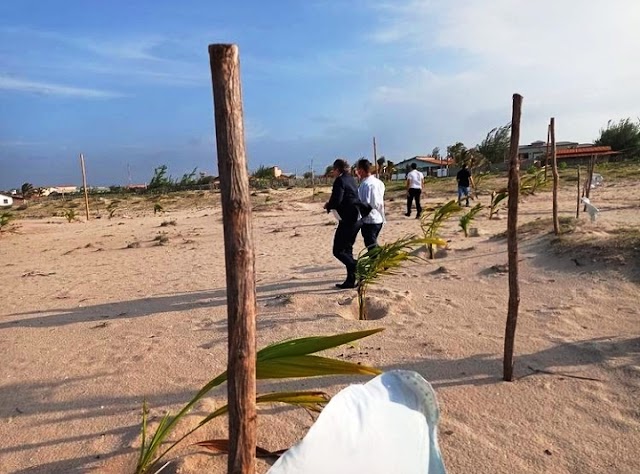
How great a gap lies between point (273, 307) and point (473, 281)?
2.37 meters

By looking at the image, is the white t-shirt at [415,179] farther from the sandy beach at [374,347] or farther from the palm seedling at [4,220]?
the palm seedling at [4,220]

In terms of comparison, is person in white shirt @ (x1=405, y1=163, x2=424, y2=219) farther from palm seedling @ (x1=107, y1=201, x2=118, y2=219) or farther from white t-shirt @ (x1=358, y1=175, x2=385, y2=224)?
palm seedling @ (x1=107, y1=201, x2=118, y2=219)

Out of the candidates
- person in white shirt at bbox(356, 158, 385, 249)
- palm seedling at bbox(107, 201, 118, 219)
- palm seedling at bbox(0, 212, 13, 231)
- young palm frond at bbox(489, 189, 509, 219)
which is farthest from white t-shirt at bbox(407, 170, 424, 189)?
palm seedling at bbox(107, 201, 118, 219)

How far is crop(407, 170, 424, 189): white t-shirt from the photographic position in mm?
11734

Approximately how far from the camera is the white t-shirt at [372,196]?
5.80 meters

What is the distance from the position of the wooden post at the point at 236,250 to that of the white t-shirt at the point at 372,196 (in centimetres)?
415

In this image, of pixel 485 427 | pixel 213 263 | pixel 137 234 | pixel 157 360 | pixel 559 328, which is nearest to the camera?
pixel 485 427

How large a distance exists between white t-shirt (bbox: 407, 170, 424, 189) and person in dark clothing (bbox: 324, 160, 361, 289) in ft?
21.3

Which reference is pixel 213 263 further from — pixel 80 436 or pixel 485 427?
pixel 485 427

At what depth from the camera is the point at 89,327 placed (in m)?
4.89

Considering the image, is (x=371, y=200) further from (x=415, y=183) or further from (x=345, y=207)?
(x=415, y=183)

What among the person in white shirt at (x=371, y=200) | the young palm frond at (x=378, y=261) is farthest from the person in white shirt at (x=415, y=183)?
the young palm frond at (x=378, y=261)

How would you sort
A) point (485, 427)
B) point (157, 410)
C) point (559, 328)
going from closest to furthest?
point (485, 427) < point (157, 410) < point (559, 328)

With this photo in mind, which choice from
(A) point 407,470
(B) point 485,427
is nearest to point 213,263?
(B) point 485,427
